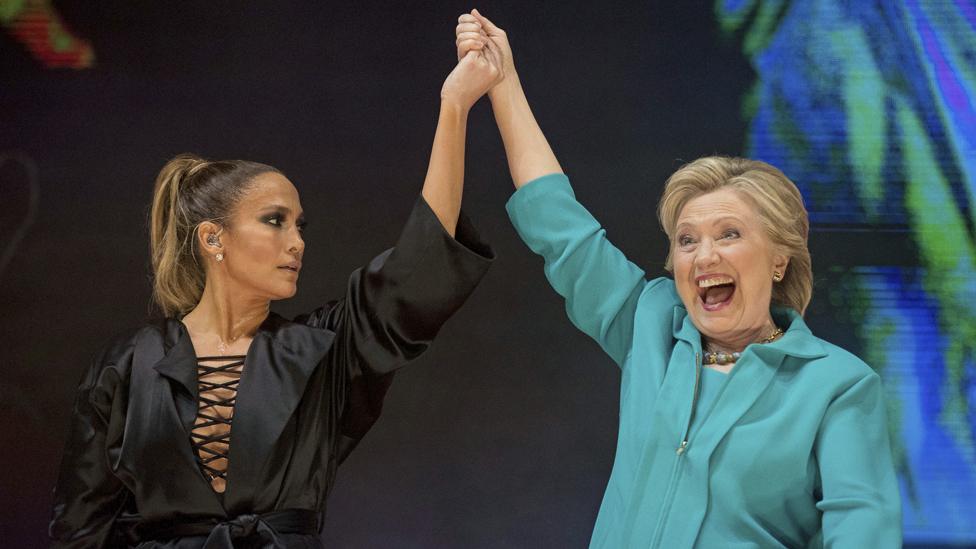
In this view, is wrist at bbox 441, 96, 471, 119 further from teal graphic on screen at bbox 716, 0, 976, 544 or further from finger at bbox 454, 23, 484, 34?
teal graphic on screen at bbox 716, 0, 976, 544

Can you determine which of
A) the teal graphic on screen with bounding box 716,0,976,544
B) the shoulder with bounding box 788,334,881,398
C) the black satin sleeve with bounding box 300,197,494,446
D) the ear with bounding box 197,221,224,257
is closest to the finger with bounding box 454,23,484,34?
the black satin sleeve with bounding box 300,197,494,446

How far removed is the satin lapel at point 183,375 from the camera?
1.96m

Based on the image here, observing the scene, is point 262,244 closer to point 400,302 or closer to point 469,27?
point 400,302

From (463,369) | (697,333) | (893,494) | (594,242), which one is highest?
(594,242)

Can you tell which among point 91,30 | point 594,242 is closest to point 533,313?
point 594,242

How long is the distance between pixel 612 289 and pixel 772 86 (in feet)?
3.44

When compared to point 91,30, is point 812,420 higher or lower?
lower

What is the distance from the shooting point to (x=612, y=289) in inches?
79.5

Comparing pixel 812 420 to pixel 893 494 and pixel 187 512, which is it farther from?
pixel 187 512

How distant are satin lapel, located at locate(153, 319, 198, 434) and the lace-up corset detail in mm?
14

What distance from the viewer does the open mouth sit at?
6.23 feet

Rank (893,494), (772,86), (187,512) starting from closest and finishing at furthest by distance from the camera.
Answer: (893,494), (187,512), (772,86)

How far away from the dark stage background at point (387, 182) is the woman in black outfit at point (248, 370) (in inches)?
30.3

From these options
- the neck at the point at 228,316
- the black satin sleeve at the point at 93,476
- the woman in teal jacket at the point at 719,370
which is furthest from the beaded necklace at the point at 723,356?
the black satin sleeve at the point at 93,476
